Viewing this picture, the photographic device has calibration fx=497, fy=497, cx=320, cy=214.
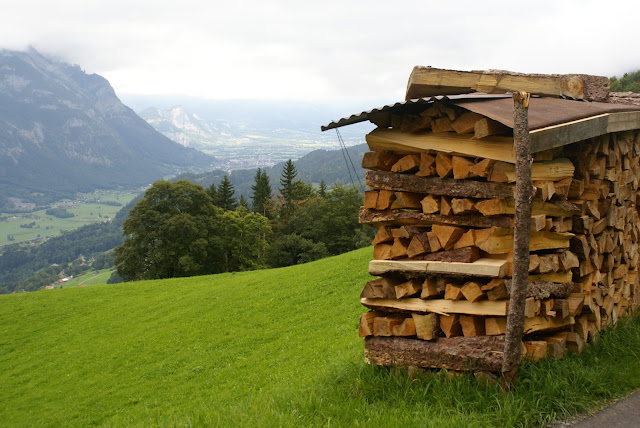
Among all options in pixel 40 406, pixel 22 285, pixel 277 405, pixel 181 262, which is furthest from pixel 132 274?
pixel 22 285

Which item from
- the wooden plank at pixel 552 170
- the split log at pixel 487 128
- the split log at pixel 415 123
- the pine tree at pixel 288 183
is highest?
the split log at pixel 415 123

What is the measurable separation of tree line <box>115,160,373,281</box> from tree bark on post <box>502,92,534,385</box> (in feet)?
160

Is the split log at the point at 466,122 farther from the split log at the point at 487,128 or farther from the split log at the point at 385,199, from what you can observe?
the split log at the point at 385,199

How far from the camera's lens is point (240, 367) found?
1330 cm

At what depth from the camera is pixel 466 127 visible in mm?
5902

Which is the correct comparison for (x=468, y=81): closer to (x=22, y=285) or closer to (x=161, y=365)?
(x=161, y=365)

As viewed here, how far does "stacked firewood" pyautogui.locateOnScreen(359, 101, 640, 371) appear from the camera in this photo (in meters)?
5.68

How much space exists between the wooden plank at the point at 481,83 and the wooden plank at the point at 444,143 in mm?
984

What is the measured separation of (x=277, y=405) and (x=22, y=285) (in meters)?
163

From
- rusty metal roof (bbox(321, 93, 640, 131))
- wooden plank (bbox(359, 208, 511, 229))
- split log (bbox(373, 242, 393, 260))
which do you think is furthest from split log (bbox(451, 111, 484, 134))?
split log (bbox(373, 242, 393, 260))

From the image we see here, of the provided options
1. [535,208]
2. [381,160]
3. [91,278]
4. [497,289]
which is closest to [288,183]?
[381,160]

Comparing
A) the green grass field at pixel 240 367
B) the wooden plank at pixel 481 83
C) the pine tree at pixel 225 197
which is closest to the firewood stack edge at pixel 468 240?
the green grass field at pixel 240 367

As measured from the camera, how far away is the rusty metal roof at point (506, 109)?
5.68 metres

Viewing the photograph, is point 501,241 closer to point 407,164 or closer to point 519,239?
point 519,239
